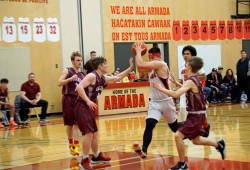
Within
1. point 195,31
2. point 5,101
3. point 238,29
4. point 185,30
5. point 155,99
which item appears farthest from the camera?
point 238,29

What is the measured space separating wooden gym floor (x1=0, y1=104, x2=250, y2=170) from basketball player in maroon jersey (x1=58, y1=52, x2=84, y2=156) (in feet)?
1.00

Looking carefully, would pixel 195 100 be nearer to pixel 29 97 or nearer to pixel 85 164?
pixel 85 164

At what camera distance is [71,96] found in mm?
10508

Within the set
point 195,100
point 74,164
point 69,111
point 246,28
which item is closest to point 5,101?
point 69,111

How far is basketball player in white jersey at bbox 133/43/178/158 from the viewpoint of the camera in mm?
8859

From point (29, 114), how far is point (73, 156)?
9.51 metres

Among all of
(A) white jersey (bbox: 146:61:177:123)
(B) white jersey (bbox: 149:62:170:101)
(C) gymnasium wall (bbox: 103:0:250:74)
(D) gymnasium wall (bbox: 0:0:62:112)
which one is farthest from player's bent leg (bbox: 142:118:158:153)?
(C) gymnasium wall (bbox: 103:0:250:74)

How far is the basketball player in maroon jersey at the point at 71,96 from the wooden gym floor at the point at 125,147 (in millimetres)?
306

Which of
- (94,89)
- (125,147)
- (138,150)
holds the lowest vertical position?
(125,147)

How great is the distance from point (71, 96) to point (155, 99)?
1.98 m

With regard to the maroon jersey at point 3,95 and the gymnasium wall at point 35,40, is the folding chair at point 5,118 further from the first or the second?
the gymnasium wall at point 35,40

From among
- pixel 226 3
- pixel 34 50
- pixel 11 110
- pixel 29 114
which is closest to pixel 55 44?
pixel 34 50

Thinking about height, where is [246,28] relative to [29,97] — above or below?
above

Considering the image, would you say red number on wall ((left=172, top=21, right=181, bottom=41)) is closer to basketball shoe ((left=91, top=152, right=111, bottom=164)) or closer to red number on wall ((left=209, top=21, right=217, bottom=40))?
red number on wall ((left=209, top=21, right=217, bottom=40))
